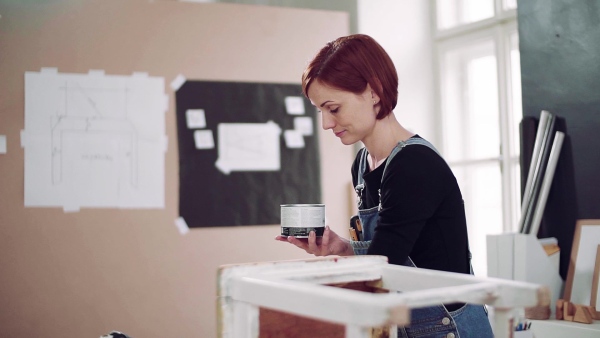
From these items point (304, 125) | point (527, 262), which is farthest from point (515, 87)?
point (527, 262)

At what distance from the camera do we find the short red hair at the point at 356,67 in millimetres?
A: 1500

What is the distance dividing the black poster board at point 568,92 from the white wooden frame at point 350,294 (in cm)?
165

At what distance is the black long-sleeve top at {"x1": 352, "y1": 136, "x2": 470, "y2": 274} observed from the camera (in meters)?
1.34

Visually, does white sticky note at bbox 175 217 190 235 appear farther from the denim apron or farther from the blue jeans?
the blue jeans

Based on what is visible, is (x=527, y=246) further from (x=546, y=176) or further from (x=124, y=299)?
(x=124, y=299)

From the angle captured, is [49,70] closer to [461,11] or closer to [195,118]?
[195,118]

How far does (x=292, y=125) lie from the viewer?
397 cm

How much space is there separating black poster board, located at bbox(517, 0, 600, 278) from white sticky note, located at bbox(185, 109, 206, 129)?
1.80 meters

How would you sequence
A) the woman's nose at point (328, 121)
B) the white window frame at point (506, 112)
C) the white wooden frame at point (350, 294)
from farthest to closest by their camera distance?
the white window frame at point (506, 112) < the woman's nose at point (328, 121) < the white wooden frame at point (350, 294)

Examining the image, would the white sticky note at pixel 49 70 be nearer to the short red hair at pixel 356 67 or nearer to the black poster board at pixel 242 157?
the black poster board at pixel 242 157

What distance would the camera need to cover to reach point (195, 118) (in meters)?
3.77

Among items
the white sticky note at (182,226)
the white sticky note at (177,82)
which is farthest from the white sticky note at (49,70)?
Result: the white sticky note at (182,226)

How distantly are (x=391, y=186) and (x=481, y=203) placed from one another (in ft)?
8.80

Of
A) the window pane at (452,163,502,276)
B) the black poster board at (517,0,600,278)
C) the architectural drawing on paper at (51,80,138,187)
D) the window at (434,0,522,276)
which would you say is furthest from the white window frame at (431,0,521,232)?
the architectural drawing on paper at (51,80,138,187)
